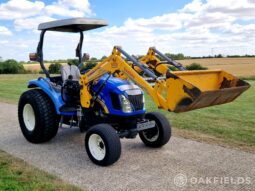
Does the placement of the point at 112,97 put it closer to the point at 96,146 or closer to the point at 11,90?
the point at 96,146

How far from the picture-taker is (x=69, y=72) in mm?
6434

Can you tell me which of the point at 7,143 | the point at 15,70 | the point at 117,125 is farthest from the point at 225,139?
the point at 15,70

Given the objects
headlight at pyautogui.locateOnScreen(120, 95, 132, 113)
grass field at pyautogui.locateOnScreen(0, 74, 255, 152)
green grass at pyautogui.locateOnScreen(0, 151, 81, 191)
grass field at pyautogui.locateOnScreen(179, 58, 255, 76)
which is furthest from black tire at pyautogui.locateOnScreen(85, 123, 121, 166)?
grass field at pyautogui.locateOnScreen(179, 58, 255, 76)

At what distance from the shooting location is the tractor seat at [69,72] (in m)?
6.36

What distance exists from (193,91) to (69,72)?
289cm

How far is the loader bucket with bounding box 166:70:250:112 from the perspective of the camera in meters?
4.36

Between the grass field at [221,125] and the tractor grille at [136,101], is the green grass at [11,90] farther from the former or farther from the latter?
the tractor grille at [136,101]

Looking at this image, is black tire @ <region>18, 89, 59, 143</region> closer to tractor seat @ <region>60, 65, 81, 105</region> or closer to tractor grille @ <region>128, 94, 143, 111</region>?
tractor seat @ <region>60, 65, 81, 105</region>

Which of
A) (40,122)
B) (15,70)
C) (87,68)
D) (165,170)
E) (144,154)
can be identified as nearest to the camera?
(165,170)

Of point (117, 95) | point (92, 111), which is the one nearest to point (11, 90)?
point (92, 111)

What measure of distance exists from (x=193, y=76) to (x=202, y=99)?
26.2 inches

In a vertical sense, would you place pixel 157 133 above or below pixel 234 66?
below

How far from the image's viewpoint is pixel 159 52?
5.92 meters

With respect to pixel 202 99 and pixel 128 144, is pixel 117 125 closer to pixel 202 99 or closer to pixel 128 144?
pixel 128 144
